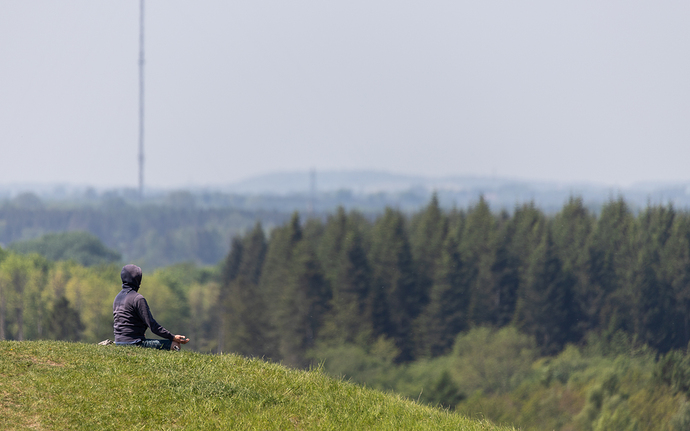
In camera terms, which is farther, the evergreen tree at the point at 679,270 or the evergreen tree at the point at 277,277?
the evergreen tree at the point at 277,277

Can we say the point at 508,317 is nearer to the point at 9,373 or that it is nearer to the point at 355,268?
the point at 355,268

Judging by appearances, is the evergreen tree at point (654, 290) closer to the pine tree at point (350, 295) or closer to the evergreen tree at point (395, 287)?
the evergreen tree at point (395, 287)

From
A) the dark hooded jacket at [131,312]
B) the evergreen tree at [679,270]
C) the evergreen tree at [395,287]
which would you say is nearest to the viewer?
the dark hooded jacket at [131,312]

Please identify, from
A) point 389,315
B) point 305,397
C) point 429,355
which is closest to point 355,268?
point 389,315

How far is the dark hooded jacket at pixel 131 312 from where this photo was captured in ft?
50.1

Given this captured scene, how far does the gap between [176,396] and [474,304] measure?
124102 millimetres

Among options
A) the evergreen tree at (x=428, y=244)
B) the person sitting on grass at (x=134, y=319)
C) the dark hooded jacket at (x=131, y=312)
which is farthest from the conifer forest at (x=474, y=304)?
the dark hooded jacket at (x=131, y=312)

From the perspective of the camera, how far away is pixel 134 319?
15859 mm

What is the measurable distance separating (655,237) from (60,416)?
135402mm

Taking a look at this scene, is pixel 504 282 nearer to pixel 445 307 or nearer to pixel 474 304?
pixel 474 304

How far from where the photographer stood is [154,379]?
1407 cm

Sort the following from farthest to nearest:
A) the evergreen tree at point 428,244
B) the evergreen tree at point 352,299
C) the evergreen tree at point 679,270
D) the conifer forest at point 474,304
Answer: the evergreen tree at point 428,244 < the evergreen tree at point 679,270 < the evergreen tree at point 352,299 < the conifer forest at point 474,304

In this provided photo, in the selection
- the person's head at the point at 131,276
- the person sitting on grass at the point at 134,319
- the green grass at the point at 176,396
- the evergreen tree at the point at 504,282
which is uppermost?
the person's head at the point at 131,276

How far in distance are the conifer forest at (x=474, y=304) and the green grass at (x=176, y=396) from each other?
99544 millimetres
